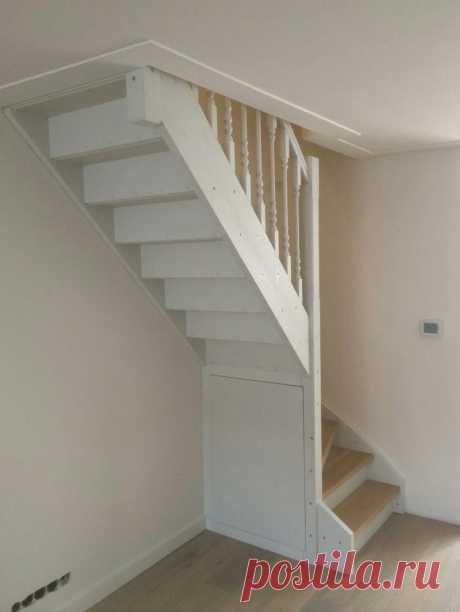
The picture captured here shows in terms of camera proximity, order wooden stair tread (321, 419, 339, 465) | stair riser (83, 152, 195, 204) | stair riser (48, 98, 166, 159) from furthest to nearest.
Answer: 1. wooden stair tread (321, 419, 339, 465)
2. stair riser (83, 152, 195, 204)
3. stair riser (48, 98, 166, 159)

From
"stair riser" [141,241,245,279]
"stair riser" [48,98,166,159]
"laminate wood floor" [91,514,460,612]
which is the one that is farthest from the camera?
"laminate wood floor" [91,514,460,612]

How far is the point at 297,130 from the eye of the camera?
3.52 m

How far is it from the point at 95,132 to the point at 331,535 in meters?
2.27

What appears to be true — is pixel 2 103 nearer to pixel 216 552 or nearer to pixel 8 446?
pixel 8 446

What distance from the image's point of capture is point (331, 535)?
2.85 meters

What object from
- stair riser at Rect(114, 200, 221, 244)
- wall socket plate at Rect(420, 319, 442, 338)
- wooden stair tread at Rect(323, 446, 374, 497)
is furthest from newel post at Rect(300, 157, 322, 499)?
wall socket plate at Rect(420, 319, 442, 338)

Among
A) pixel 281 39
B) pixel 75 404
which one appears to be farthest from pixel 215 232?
pixel 75 404

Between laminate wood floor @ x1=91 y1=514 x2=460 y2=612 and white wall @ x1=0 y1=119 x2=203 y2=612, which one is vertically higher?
white wall @ x1=0 y1=119 x2=203 y2=612

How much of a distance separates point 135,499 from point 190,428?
0.53 metres

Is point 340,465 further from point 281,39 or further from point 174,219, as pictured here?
point 281,39

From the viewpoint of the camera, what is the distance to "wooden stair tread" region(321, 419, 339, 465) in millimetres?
3389

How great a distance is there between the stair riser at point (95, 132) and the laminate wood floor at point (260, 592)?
2.08 meters

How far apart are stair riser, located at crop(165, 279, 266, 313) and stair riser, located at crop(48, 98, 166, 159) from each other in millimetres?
804

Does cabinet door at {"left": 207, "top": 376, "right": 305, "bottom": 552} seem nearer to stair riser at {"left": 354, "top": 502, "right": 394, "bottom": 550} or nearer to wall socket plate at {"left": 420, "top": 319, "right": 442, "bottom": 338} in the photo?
stair riser at {"left": 354, "top": 502, "right": 394, "bottom": 550}
